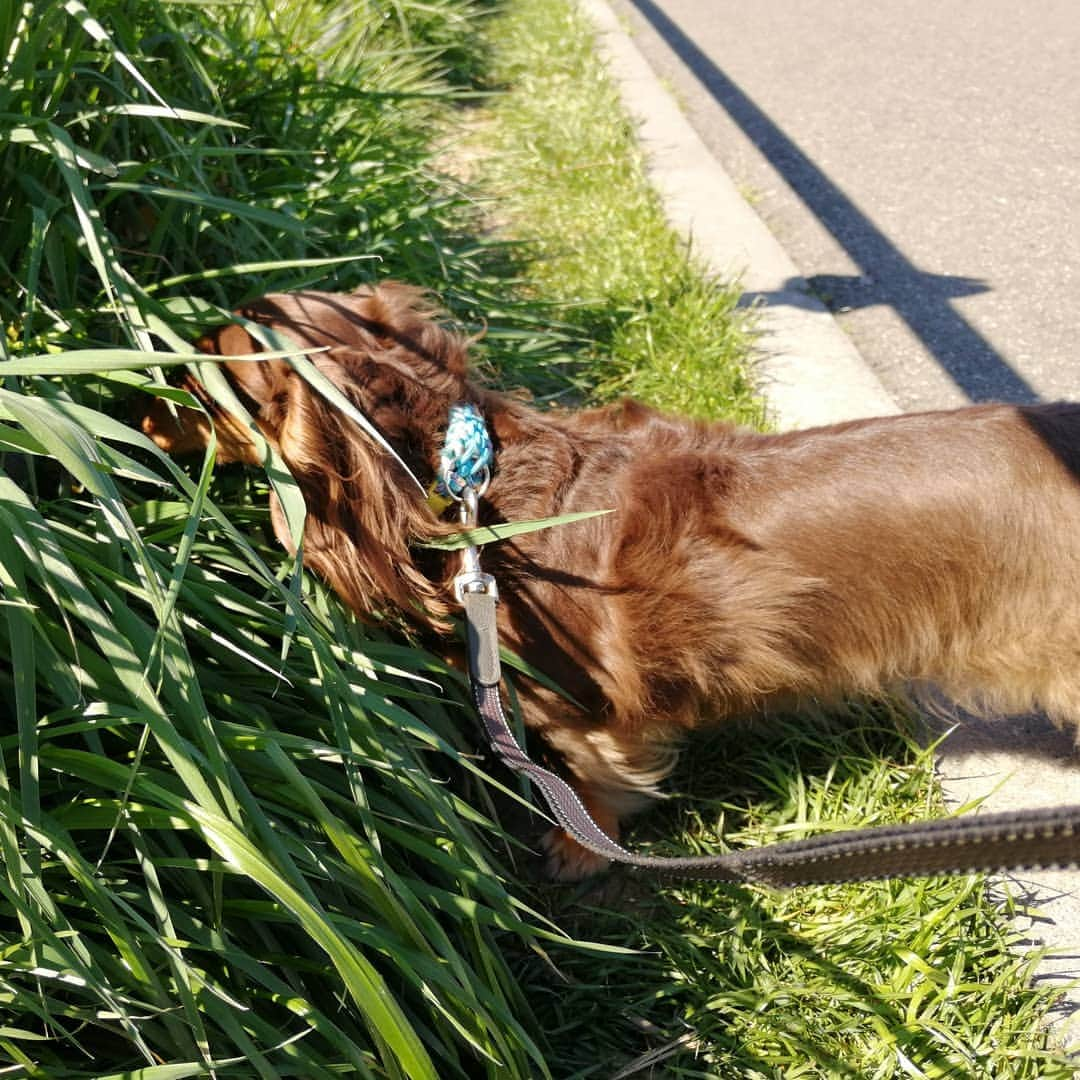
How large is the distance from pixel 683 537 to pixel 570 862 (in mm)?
732

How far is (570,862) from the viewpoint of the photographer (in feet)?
7.64

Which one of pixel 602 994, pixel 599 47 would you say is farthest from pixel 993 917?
pixel 599 47

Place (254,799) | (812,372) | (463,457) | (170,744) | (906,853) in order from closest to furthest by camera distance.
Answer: (906,853) → (170,744) → (254,799) → (463,457) → (812,372)

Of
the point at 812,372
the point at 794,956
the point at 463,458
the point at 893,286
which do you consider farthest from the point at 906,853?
the point at 893,286

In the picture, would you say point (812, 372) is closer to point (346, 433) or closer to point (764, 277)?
point (764, 277)

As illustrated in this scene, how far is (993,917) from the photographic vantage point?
2.04 m

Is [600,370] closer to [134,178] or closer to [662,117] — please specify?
[134,178]

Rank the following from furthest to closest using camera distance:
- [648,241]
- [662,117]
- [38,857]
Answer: [662,117]
[648,241]
[38,857]

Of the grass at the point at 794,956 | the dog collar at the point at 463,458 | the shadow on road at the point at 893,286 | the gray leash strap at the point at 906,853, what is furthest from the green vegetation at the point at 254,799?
the shadow on road at the point at 893,286

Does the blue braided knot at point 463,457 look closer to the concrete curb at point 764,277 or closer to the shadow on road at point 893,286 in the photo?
the concrete curb at point 764,277

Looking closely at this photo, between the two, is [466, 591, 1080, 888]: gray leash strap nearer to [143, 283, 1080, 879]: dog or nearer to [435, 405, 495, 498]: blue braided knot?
[143, 283, 1080, 879]: dog

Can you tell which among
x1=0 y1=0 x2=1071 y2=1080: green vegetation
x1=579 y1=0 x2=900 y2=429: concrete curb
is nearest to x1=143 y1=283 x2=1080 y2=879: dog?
x1=0 y1=0 x2=1071 y2=1080: green vegetation

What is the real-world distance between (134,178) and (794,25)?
6.54 meters

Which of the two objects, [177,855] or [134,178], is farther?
[134,178]
